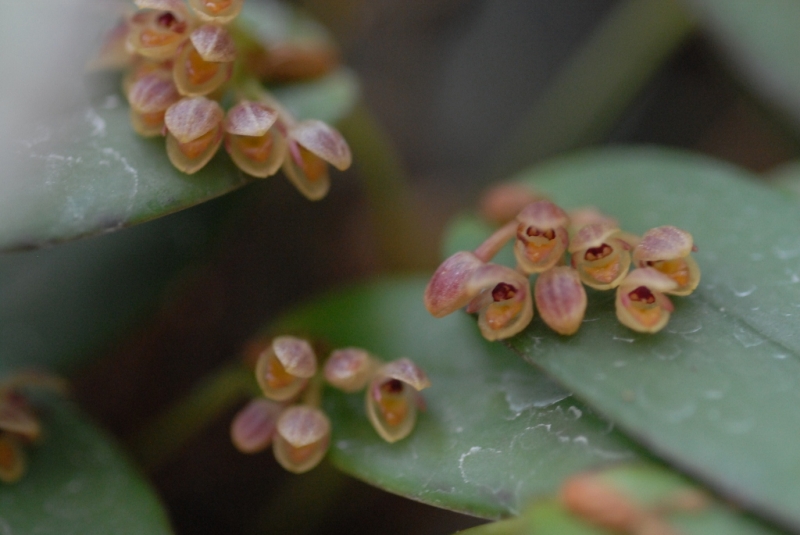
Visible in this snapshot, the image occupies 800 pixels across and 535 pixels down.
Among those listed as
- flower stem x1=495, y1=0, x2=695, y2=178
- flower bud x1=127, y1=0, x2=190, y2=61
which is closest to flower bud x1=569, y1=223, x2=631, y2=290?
flower bud x1=127, y1=0, x2=190, y2=61

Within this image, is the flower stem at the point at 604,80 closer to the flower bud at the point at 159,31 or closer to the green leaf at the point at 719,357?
the green leaf at the point at 719,357

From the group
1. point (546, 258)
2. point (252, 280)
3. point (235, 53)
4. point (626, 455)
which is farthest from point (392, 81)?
point (626, 455)

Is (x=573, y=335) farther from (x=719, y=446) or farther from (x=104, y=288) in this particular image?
(x=104, y=288)

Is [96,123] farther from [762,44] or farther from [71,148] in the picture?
[762,44]

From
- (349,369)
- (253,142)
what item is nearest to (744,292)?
(349,369)

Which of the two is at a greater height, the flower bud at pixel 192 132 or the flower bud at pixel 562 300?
the flower bud at pixel 562 300

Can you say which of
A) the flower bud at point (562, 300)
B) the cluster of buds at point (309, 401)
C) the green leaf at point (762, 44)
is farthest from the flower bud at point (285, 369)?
the green leaf at point (762, 44)
